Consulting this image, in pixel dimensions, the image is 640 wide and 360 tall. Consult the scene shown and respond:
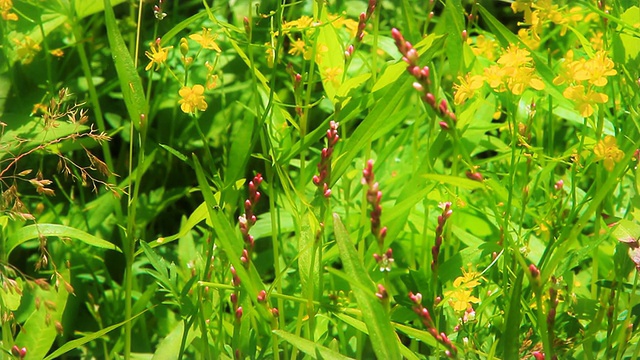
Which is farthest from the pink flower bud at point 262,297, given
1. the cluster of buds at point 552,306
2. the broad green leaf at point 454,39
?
the broad green leaf at point 454,39

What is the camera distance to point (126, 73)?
3.94 ft

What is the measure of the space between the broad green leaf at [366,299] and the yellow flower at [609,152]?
0.37 meters

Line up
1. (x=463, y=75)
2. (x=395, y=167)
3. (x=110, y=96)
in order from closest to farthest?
(x=463, y=75) < (x=395, y=167) < (x=110, y=96)

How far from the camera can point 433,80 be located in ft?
4.34

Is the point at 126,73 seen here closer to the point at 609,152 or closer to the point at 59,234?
the point at 59,234

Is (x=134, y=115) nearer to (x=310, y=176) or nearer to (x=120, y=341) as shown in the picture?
(x=310, y=176)

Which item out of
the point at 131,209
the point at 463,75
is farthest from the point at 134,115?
the point at 463,75

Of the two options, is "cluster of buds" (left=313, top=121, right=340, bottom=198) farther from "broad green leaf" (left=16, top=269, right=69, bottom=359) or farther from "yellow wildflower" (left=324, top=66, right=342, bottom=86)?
"broad green leaf" (left=16, top=269, right=69, bottom=359)

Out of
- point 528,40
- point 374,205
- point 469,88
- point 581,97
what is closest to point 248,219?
point 374,205

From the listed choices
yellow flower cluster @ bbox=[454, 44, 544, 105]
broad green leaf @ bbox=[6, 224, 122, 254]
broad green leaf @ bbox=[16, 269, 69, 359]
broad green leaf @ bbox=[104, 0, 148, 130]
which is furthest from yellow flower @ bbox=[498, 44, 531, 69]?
broad green leaf @ bbox=[16, 269, 69, 359]

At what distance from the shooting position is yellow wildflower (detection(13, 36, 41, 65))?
163 centimetres

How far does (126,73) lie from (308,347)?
48 cm

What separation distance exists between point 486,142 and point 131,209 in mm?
693

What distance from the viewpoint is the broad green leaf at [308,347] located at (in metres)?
1.05
